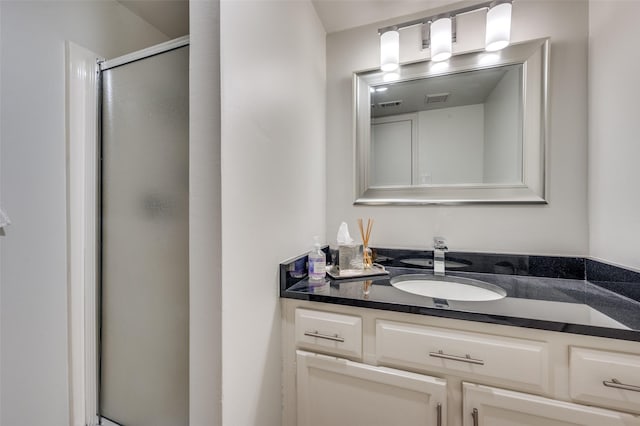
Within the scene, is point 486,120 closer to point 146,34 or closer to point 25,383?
point 146,34

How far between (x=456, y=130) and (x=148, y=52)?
1368 millimetres

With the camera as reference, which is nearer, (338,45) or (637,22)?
(637,22)

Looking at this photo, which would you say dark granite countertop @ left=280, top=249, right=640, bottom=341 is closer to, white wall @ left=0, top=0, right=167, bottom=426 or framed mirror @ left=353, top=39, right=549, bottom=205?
framed mirror @ left=353, top=39, right=549, bottom=205

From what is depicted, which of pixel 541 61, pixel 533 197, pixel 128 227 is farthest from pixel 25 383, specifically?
pixel 541 61

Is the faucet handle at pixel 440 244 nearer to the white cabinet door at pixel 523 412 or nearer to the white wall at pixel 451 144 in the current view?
the white wall at pixel 451 144

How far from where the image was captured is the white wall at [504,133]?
1162 mm

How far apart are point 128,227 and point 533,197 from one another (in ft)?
5.73

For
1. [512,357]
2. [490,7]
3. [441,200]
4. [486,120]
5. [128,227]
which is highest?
[490,7]

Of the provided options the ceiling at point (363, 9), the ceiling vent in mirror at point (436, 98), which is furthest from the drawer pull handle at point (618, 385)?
the ceiling at point (363, 9)

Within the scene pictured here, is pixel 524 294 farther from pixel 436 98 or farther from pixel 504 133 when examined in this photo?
pixel 436 98

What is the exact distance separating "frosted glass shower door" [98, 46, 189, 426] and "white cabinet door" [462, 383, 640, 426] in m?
0.96

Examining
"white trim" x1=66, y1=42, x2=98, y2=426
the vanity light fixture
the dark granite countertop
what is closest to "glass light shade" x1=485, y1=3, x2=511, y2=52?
the vanity light fixture

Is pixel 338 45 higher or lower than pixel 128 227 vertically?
higher

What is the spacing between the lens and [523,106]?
115 cm
